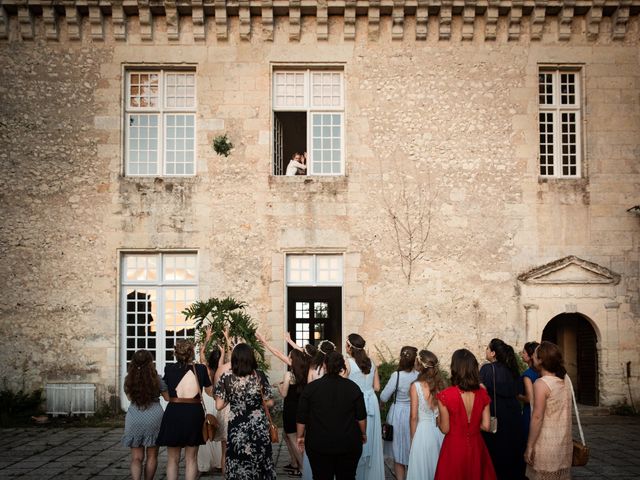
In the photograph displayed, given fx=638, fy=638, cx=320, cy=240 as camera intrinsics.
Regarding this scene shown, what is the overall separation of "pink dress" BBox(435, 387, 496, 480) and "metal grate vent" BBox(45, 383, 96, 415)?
8.39 metres

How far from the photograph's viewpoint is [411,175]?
1227 centimetres

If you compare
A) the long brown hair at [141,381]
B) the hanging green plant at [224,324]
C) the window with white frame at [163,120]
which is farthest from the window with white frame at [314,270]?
the long brown hair at [141,381]

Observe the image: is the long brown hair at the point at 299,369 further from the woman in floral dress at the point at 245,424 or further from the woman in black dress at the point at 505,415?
the woman in black dress at the point at 505,415

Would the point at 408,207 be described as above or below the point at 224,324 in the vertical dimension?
above

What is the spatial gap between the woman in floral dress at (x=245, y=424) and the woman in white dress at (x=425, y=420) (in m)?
1.36

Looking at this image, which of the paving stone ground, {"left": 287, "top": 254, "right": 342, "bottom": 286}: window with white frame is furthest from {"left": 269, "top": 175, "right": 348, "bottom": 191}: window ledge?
the paving stone ground

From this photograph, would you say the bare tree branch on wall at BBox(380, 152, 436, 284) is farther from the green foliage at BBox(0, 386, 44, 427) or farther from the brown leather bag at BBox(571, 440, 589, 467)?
the green foliage at BBox(0, 386, 44, 427)

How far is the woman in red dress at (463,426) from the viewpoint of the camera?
201 inches

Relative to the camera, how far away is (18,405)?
11500 millimetres

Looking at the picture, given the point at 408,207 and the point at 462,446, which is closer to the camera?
the point at 462,446

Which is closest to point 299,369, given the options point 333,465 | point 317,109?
point 333,465

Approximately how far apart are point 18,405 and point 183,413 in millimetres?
6440

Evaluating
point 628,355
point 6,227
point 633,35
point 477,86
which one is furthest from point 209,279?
point 633,35

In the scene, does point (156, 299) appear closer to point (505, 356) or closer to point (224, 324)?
point (224, 324)
